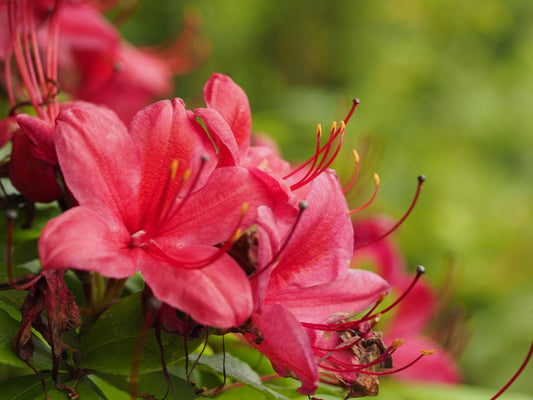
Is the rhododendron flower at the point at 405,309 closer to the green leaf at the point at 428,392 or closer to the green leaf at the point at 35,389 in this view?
the green leaf at the point at 428,392

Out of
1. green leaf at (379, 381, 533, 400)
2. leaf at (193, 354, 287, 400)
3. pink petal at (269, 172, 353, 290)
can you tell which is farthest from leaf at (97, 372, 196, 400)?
green leaf at (379, 381, 533, 400)

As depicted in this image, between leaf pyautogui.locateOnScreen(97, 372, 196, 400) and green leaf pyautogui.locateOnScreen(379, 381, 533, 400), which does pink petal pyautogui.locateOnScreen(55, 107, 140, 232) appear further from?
green leaf pyautogui.locateOnScreen(379, 381, 533, 400)

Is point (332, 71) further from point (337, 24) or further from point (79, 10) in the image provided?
point (79, 10)

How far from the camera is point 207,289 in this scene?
1.57 ft

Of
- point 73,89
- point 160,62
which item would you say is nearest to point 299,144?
point 160,62

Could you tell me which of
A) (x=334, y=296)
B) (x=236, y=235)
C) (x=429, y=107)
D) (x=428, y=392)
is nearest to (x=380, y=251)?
(x=428, y=392)

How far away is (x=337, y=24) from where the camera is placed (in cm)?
301

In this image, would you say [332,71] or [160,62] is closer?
[160,62]

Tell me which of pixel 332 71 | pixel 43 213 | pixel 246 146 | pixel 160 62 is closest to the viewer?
pixel 246 146

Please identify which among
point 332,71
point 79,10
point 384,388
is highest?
point 79,10

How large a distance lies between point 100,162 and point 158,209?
0.06 meters

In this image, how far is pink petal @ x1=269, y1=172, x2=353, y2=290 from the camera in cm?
56

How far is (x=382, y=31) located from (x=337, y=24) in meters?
0.32

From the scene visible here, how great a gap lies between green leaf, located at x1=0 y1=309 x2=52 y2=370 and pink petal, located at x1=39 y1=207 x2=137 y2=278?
0.11m
